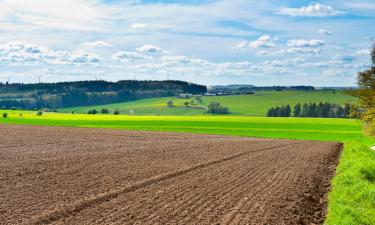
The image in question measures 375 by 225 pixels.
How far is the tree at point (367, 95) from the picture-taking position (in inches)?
1641

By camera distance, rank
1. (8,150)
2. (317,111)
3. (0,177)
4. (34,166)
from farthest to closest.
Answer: (317,111)
(8,150)
(34,166)
(0,177)

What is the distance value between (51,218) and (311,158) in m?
23.0

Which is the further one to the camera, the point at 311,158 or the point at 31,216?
the point at 311,158

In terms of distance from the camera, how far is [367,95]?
138ft

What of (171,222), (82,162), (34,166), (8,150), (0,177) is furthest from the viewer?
(8,150)

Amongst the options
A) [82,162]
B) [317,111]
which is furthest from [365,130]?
[317,111]

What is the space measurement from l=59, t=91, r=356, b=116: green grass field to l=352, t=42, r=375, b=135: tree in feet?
269

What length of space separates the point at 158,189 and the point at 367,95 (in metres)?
28.4

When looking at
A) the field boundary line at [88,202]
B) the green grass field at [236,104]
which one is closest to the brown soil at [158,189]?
the field boundary line at [88,202]

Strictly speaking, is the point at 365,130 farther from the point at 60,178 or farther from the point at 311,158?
the point at 60,178

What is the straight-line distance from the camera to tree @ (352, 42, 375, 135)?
41.7 m

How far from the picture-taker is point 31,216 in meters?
13.4

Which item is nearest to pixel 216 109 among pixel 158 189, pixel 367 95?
pixel 367 95

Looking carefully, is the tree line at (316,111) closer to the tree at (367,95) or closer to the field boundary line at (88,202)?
the tree at (367,95)
